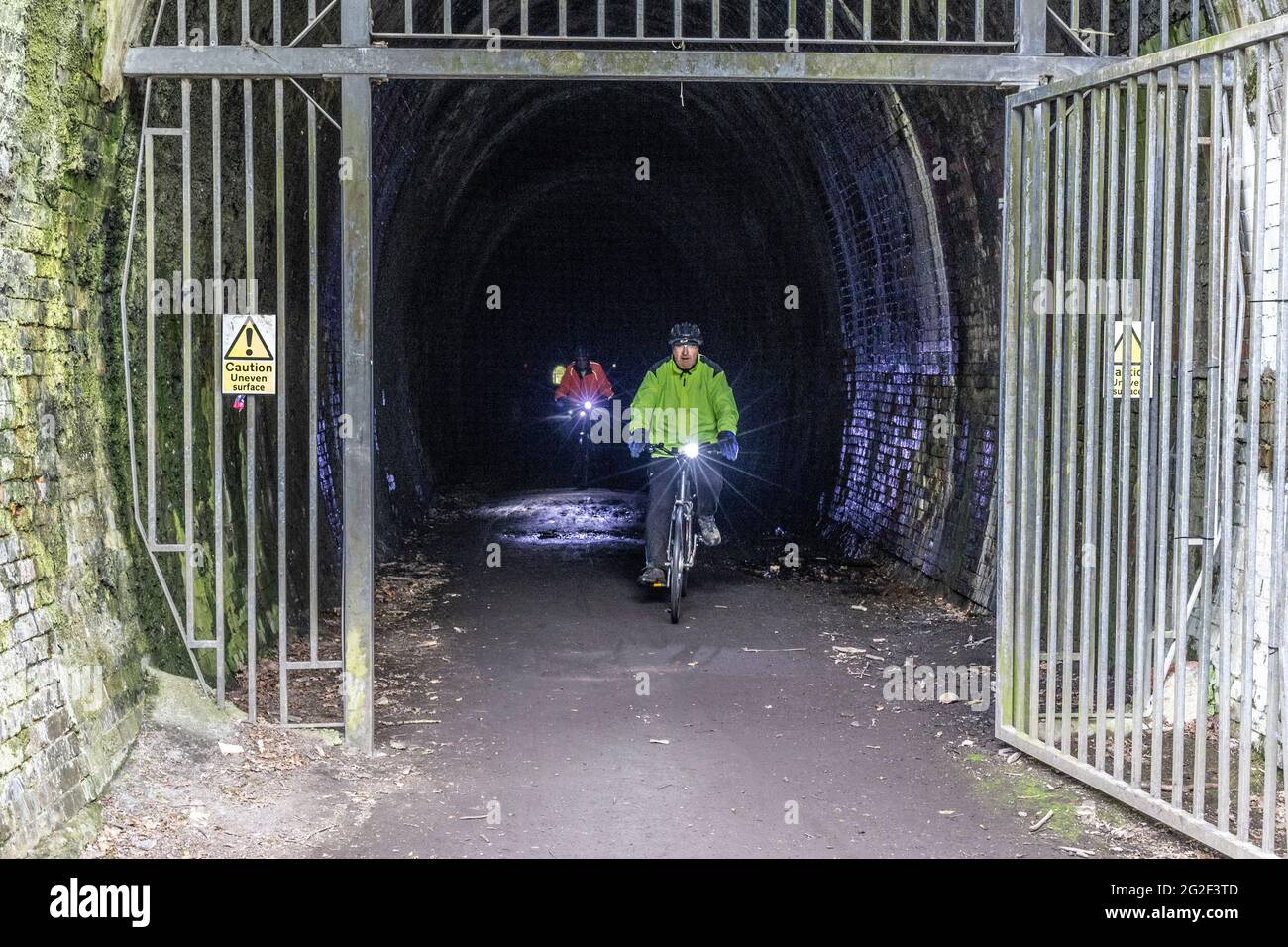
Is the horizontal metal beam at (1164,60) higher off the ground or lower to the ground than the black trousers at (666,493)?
higher

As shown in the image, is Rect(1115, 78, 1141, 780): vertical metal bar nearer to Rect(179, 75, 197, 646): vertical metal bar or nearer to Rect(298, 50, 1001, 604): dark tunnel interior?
Rect(298, 50, 1001, 604): dark tunnel interior

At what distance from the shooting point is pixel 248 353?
20.1ft

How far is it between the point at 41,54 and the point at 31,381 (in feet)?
4.19

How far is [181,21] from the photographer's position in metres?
5.98

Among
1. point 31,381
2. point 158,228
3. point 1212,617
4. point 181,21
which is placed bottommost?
point 1212,617

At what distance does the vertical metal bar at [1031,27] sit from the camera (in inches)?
249

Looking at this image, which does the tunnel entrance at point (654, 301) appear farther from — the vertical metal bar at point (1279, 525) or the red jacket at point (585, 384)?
the red jacket at point (585, 384)

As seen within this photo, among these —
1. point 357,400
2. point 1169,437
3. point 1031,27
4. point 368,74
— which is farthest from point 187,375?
point 1169,437

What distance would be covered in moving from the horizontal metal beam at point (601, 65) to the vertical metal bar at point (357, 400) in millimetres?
181

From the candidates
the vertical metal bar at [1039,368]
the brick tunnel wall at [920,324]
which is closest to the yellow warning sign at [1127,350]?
the vertical metal bar at [1039,368]

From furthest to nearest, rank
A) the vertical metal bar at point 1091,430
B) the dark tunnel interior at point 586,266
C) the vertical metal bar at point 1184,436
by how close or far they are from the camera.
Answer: the dark tunnel interior at point 586,266 < the vertical metal bar at point 1091,430 < the vertical metal bar at point 1184,436

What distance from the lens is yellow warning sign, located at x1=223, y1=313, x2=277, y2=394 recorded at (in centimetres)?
612

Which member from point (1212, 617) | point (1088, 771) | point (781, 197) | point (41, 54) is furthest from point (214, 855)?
point (781, 197)

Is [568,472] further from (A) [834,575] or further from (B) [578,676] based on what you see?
(B) [578,676]
